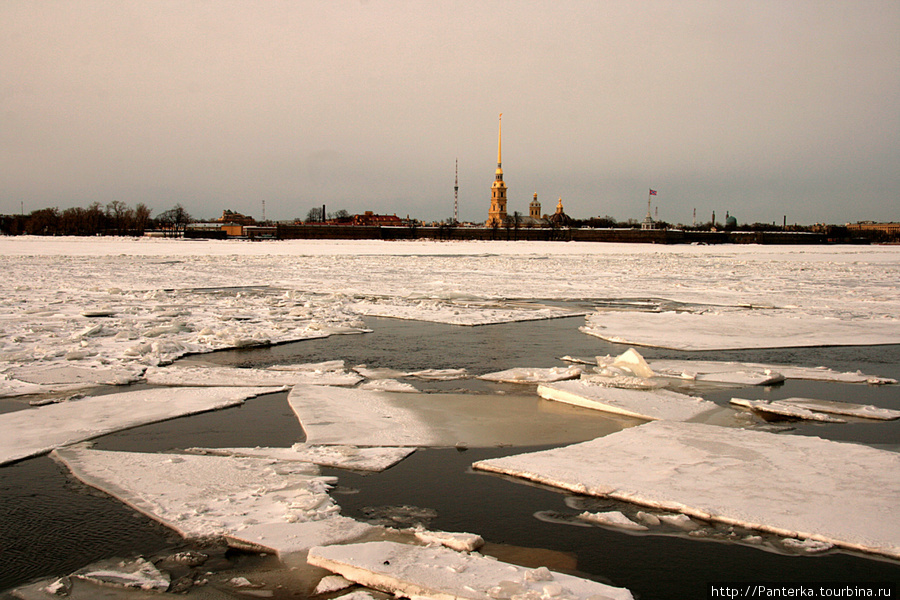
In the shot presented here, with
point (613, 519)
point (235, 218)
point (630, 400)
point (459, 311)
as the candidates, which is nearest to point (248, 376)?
point (630, 400)

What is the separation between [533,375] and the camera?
770 centimetres

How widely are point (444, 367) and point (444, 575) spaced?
203 inches

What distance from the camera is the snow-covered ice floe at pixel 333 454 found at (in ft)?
15.9

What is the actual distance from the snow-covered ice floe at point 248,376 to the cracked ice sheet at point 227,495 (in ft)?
7.59

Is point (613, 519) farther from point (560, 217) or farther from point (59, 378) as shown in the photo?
point (560, 217)

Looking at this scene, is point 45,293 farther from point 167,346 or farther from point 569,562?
point 569,562

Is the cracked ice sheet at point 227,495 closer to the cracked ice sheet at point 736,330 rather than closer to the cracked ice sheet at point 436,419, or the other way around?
the cracked ice sheet at point 436,419

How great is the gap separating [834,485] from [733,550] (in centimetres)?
113

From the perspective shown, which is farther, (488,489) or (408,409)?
(408,409)

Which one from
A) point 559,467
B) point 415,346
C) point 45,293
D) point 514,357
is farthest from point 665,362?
point 45,293

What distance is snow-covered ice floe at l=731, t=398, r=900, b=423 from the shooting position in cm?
604

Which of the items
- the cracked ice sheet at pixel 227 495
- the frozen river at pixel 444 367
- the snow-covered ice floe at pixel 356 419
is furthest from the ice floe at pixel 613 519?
the snow-covered ice floe at pixel 356 419

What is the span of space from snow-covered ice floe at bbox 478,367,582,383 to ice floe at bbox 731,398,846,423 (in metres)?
1.72

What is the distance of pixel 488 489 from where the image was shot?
4.41m
